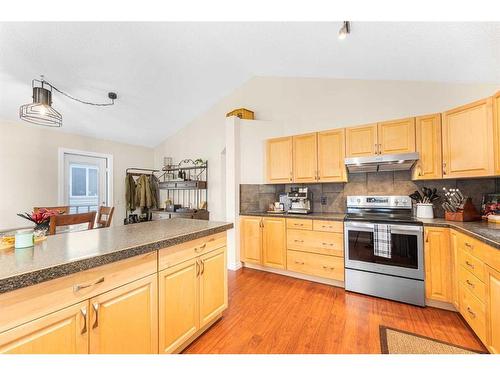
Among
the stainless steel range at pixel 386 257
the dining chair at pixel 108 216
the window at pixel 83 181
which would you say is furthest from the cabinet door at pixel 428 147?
the window at pixel 83 181

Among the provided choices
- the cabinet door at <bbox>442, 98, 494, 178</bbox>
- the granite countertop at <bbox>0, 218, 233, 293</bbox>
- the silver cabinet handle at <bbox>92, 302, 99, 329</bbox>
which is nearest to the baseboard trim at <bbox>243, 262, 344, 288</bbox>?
the cabinet door at <bbox>442, 98, 494, 178</bbox>

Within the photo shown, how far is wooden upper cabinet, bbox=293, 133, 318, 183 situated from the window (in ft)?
13.1

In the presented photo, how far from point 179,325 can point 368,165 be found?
2.62 m

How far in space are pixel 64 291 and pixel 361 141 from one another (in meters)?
3.09

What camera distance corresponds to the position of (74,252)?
1095 millimetres

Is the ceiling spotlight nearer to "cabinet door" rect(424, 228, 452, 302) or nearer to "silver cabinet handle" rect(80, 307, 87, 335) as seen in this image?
"cabinet door" rect(424, 228, 452, 302)

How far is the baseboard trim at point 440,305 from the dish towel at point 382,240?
0.55m

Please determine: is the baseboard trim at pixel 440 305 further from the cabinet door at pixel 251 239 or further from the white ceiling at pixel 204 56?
the white ceiling at pixel 204 56

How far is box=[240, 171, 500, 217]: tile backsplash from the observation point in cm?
244

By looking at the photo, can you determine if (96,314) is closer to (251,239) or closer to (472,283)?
(251,239)

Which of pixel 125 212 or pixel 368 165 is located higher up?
pixel 368 165
